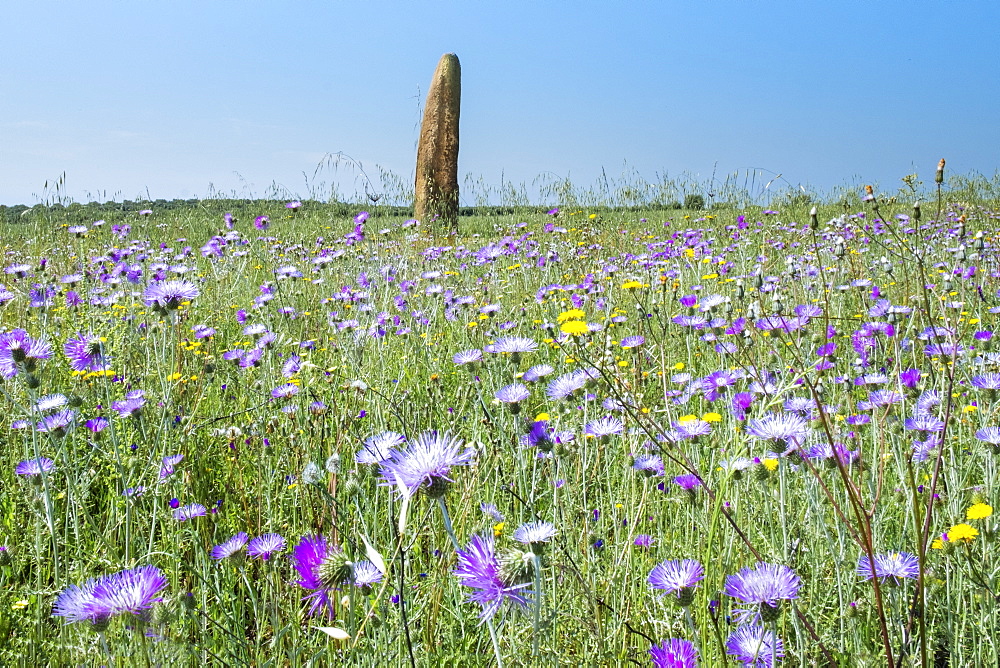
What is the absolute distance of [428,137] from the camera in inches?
433

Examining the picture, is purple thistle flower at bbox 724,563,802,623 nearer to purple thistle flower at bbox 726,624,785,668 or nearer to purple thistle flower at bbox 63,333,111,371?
purple thistle flower at bbox 726,624,785,668

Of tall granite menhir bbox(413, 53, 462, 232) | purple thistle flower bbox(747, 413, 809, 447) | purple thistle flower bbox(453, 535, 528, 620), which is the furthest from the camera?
tall granite menhir bbox(413, 53, 462, 232)

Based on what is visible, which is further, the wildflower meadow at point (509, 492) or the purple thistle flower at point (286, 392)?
the purple thistle flower at point (286, 392)

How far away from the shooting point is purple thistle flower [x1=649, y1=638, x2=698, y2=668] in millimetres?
940

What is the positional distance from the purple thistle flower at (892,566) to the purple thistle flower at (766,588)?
24 cm

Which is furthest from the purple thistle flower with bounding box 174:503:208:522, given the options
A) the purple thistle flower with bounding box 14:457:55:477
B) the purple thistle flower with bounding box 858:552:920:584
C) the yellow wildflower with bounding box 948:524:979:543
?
the yellow wildflower with bounding box 948:524:979:543

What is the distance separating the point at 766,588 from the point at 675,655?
159 millimetres

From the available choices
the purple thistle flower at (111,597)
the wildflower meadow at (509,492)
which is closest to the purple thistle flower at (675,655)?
the wildflower meadow at (509,492)

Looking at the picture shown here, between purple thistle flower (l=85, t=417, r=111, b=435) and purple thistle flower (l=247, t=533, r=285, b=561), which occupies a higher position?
purple thistle flower (l=85, t=417, r=111, b=435)

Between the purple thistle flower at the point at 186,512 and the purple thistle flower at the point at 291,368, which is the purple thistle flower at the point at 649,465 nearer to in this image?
the purple thistle flower at the point at 186,512

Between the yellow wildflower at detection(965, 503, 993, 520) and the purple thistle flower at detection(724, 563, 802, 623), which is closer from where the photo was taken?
the purple thistle flower at detection(724, 563, 802, 623)

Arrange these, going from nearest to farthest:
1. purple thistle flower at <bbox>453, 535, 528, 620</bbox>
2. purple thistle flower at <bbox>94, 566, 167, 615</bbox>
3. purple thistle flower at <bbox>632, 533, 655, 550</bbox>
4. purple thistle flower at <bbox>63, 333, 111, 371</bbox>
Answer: purple thistle flower at <bbox>453, 535, 528, 620</bbox>
purple thistle flower at <bbox>94, 566, 167, 615</bbox>
purple thistle flower at <bbox>632, 533, 655, 550</bbox>
purple thistle flower at <bbox>63, 333, 111, 371</bbox>

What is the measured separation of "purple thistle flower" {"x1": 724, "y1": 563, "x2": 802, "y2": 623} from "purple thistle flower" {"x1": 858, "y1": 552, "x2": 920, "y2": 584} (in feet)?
0.78

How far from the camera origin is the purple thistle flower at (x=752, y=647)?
100 cm
